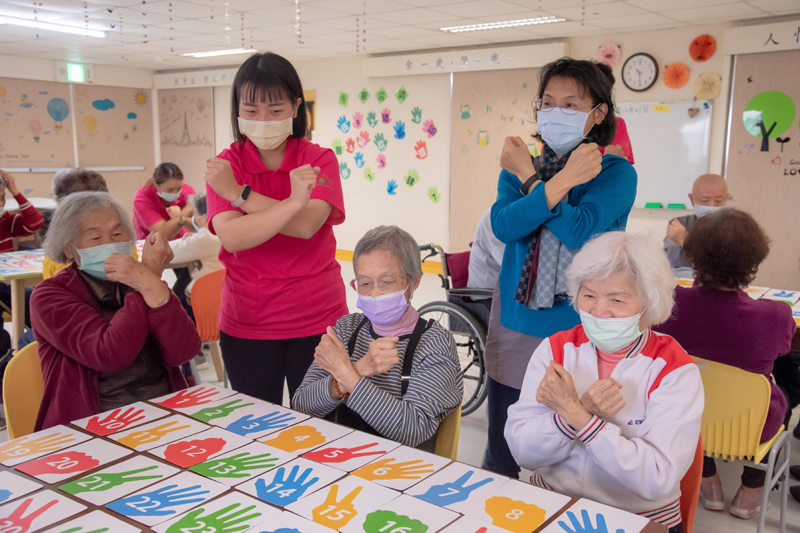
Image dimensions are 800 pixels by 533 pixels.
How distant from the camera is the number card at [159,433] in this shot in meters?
1.32

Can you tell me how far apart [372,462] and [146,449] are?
1.56 ft

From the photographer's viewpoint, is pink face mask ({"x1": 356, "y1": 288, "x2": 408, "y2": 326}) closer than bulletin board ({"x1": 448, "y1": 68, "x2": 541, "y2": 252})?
Yes

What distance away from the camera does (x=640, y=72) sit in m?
5.59

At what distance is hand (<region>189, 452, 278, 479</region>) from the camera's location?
117 centimetres

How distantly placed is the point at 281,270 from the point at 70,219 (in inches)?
25.8

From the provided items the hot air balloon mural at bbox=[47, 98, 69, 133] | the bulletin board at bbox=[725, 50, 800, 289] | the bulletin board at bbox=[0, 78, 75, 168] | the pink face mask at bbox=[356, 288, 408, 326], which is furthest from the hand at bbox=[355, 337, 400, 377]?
the hot air balloon mural at bbox=[47, 98, 69, 133]

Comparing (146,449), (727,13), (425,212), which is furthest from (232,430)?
(425,212)

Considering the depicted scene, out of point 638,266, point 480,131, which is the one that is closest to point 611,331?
point 638,266

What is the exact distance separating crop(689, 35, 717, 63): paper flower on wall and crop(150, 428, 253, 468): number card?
17.4ft

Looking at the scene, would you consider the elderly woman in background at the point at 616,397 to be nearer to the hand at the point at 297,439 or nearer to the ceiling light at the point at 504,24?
the hand at the point at 297,439

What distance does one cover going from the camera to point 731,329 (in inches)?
80.7

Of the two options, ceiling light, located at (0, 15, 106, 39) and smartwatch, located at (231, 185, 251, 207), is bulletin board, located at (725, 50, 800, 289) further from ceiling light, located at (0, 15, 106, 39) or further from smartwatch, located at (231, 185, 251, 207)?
ceiling light, located at (0, 15, 106, 39)

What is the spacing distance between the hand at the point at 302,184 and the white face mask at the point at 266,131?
0.19 metres

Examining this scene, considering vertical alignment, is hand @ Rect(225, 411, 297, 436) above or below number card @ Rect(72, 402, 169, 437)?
above
